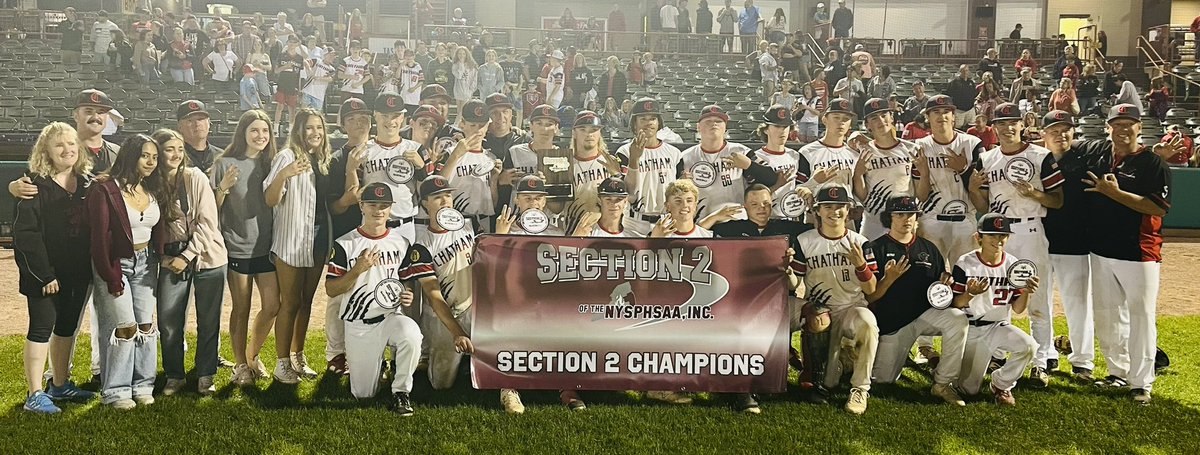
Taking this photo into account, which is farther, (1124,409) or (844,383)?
(844,383)

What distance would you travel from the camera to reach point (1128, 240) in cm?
683

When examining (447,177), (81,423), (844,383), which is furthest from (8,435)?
(844,383)

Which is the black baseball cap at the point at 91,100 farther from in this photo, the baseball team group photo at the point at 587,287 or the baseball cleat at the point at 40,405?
the baseball cleat at the point at 40,405

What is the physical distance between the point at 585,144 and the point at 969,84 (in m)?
15.4

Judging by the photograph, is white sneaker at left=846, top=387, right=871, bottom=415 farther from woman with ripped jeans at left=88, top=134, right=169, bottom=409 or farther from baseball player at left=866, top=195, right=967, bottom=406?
woman with ripped jeans at left=88, top=134, right=169, bottom=409

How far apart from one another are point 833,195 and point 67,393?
5392mm

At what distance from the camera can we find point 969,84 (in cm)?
2041

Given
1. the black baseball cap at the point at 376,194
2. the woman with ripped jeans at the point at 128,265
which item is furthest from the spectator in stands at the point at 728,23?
the woman with ripped jeans at the point at 128,265

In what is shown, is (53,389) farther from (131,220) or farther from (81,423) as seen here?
(131,220)

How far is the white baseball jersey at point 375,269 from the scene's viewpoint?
644cm

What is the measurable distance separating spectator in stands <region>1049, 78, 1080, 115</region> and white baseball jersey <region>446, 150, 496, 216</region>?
16.2 m

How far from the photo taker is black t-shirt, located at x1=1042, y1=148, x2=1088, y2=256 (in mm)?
7199

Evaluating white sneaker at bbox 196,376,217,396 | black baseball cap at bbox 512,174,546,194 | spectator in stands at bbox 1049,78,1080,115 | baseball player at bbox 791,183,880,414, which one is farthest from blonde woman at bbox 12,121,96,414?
spectator in stands at bbox 1049,78,1080,115

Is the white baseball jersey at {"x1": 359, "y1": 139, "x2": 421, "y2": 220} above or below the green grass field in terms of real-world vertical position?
above
